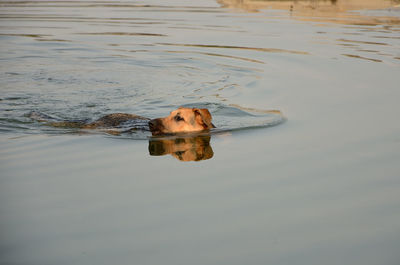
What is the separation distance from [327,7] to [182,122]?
66.1 ft

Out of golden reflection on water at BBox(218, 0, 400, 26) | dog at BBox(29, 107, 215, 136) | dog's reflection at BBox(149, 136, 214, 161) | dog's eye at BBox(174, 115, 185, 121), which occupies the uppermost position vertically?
golden reflection on water at BBox(218, 0, 400, 26)

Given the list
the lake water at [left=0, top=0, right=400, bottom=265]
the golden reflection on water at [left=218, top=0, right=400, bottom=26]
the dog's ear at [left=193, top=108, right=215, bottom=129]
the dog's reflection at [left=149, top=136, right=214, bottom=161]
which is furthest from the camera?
the golden reflection on water at [left=218, top=0, right=400, bottom=26]

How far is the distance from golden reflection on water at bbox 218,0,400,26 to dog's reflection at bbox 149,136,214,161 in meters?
14.8

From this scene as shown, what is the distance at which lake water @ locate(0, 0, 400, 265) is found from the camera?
15.4 feet

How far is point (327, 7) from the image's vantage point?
26062 mm

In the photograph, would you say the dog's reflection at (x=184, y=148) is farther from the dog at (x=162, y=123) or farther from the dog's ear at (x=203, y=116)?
the dog's ear at (x=203, y=116)

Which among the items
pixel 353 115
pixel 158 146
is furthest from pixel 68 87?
pixel 353 115

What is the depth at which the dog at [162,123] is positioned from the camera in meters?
7.72

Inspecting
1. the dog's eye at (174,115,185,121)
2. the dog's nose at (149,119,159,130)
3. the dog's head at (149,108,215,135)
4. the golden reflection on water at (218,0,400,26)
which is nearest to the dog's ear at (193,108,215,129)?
the dog's head at (149,108,215,135)

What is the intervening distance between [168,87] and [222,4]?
1792 centimetres

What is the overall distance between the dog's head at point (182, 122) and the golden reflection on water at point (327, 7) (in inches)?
577

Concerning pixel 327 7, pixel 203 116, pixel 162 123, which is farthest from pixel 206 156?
pixel 327 7

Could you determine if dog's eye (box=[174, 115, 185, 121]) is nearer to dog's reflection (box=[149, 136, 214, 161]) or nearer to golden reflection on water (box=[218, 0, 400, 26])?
dog's reflection (box=[149, 136, 214, 161])

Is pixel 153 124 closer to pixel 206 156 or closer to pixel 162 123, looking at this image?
pixel 162 123
